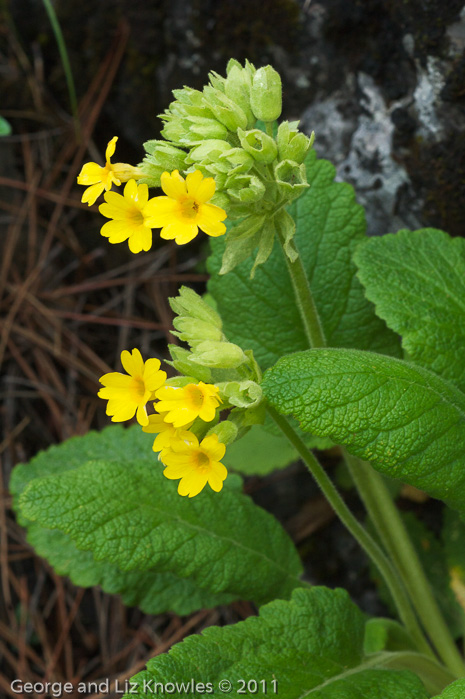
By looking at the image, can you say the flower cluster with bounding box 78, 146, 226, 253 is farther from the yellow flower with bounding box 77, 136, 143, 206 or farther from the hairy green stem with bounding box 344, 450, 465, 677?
the hairy green stem with bounding box 344, 450, 465, 677

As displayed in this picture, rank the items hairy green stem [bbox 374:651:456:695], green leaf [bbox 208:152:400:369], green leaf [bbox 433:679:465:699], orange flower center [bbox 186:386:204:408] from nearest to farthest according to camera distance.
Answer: green leaf [bbox 433:679:465:699] < orange flower center [bbox 186:386:204:408] < hairy green stem [bbox 374:651:456:695] < green leaf [bbox 208:152:400:369]

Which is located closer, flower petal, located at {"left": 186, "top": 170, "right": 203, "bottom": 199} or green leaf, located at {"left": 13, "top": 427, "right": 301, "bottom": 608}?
flower petal, located at {"left": 186, "top": 170, "right": 203, "bottom": 199}

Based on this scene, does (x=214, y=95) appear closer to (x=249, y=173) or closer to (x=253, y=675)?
(x=249, y=173)

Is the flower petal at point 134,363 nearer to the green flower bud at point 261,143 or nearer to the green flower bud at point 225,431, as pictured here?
the green flower bud at point 225,431

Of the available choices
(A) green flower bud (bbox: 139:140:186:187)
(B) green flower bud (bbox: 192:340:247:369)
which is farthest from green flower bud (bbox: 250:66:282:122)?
(B) green flower bud (bbox: 192:340:247:369)

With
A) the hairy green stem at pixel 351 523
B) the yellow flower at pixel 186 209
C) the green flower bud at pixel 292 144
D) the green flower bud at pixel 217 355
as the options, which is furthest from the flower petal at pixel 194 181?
the hairy green stem at pixel 351 523

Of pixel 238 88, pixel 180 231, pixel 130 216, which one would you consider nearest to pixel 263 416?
pixel 180 231

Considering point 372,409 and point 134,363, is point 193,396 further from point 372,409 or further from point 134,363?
point 372,409
